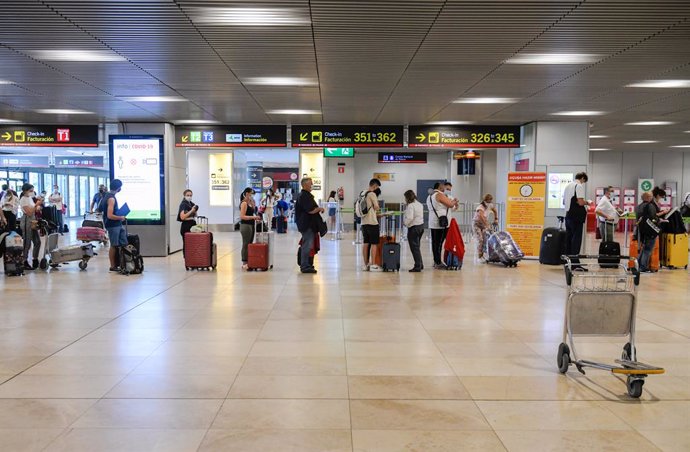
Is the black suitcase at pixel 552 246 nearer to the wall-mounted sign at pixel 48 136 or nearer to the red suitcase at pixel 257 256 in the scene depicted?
the red suitcase at pixel 257 256

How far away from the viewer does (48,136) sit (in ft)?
51.6

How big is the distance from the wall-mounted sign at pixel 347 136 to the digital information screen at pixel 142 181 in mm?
3576

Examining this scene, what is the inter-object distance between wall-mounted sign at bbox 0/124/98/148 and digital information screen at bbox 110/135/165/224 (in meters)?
1.34

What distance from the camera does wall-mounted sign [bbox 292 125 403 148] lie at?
15.5 meters

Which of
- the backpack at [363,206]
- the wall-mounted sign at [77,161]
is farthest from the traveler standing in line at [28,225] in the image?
the wall-mounted sign at [77,161]

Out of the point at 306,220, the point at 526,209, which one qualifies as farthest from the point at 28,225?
the point at 526,209

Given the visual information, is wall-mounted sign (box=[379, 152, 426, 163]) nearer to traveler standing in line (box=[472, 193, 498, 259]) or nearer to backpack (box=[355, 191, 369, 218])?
traveler standing in line (box=[472, 193, 498, 259])

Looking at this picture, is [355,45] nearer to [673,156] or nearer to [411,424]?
[411,424]

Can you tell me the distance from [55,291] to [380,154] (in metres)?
21.1

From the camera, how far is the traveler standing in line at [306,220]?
11492 mm

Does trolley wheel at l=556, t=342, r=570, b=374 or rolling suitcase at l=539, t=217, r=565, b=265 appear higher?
rolling suitcase at l=539, t=217, r=565, b=265

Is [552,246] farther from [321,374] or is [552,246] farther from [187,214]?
[321,374]

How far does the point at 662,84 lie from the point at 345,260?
24.0 feet

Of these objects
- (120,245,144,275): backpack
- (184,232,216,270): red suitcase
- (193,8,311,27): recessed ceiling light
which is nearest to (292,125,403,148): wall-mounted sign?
(184,232,216,270): red suitcase
